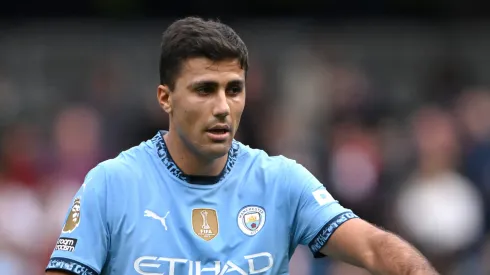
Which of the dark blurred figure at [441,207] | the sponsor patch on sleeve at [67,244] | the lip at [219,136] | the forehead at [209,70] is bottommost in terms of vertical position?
the dark blurred figure at [441,207]

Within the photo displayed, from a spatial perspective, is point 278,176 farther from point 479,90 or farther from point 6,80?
point 6,80

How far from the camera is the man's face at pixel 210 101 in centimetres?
559

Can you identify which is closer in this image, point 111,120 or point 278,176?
point 278,176

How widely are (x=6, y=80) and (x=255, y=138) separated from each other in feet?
14.8

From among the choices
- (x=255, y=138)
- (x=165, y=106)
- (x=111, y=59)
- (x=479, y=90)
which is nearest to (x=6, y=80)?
(x=111, y=59)

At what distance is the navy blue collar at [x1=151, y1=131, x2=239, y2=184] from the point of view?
5.73 meters

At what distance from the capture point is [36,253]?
11164mm

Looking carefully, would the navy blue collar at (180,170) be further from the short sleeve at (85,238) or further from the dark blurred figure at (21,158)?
the dark blurred figure at (21,158)

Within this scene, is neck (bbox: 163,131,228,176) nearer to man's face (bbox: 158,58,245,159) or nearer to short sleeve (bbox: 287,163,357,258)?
man's face (bbox: 158,58,245,159)

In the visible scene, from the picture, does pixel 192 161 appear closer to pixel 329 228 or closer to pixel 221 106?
pixel 221 106

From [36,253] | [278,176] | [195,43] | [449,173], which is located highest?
[195,43]

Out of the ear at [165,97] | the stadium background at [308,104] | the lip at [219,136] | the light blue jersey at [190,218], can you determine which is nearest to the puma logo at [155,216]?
the light blue jersey at [190,218]

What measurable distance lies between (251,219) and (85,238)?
0.79 m

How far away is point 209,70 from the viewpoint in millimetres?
5586
